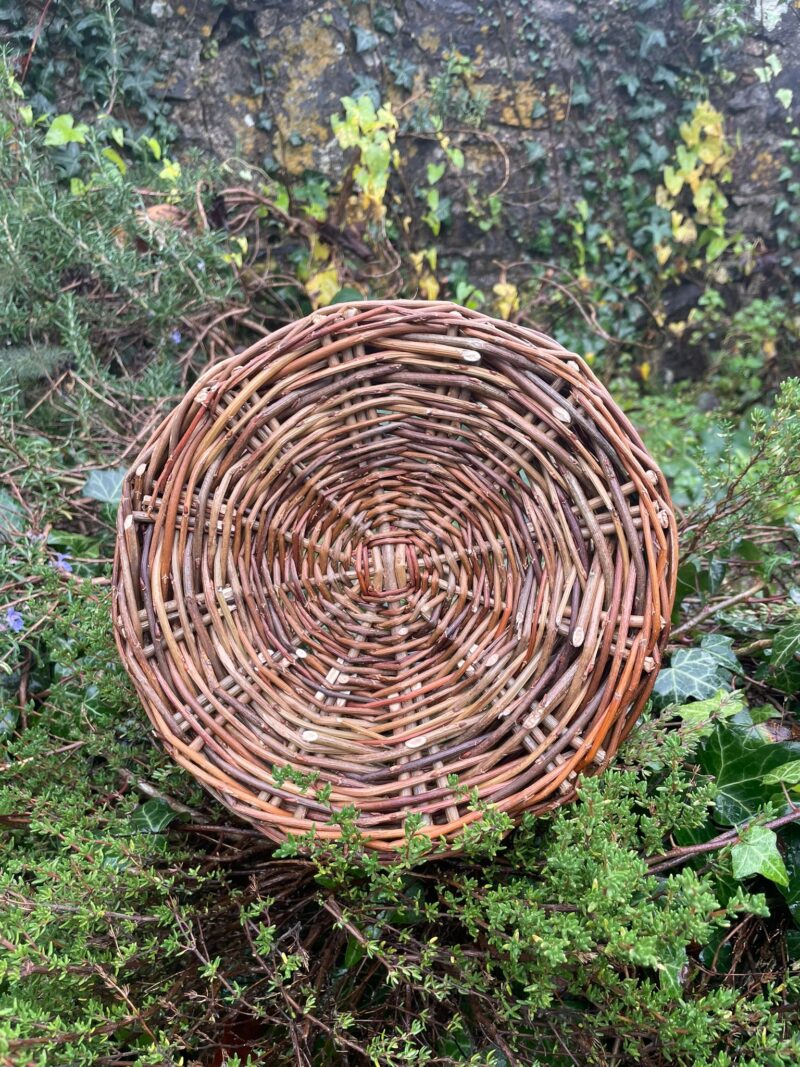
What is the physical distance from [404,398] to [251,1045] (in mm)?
732

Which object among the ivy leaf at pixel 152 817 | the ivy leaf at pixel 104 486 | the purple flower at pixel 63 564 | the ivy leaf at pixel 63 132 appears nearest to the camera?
the ivy leaf at pixel 152 817

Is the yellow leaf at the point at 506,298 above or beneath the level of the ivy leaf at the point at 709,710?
above

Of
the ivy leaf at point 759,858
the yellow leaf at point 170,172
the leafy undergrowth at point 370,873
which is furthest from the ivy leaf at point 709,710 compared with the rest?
Result: the yellow leaf at point 170,172

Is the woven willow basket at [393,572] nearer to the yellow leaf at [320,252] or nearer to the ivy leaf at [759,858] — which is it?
the ivy leaf at [759,858]

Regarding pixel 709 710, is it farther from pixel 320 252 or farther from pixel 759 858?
pixel 320 252

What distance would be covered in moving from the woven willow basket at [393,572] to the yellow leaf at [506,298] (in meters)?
1.15

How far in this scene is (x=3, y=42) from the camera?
1.53 metres

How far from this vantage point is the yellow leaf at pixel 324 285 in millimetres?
1855

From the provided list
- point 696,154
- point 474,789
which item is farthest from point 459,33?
point 474,789

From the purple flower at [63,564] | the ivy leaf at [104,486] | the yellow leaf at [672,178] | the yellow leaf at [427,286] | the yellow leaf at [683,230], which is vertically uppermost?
the yellow leaf at [672,178]

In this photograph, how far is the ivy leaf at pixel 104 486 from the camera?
127cm

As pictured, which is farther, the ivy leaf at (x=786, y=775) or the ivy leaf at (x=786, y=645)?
the ivy leaf at (x=786, y=645)

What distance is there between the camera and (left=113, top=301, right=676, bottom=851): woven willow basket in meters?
0.78

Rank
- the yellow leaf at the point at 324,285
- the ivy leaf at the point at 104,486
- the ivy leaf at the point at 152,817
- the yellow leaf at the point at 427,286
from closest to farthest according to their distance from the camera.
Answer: the ivy leaf at the point at 152,817 < the ivy leaf at the point at 104,486 < the yellow leaf at the point at 324,285 < the yellow leaf at the point at 427,286
